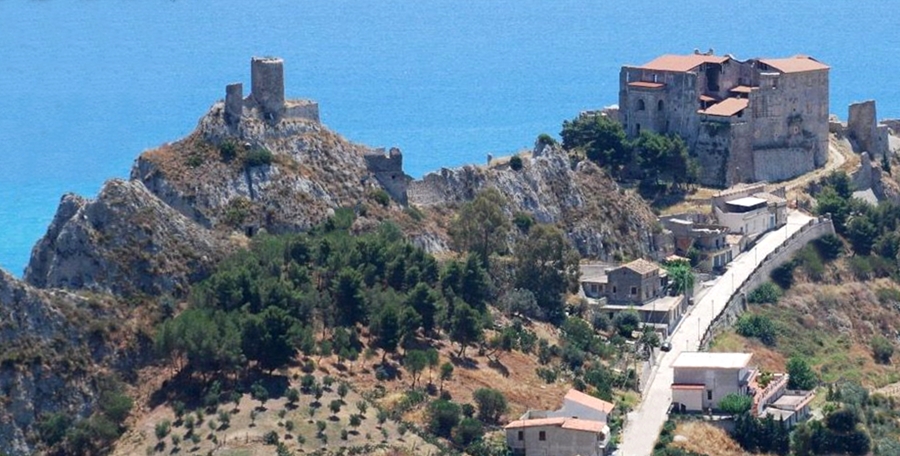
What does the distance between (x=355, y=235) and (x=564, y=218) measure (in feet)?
38.6

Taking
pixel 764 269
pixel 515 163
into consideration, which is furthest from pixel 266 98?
pixel 764 269

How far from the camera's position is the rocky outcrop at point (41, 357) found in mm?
61406

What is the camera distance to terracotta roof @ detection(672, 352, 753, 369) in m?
69.6

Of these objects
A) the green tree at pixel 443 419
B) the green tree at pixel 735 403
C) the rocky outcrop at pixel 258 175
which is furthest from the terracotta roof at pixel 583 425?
the rocky outcrop at pixel 258 175

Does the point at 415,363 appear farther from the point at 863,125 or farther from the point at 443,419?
the point at 863,125

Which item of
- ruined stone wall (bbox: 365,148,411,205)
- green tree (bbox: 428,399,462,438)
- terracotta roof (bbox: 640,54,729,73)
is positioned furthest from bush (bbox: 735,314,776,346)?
green tree (bbox: 428,399,462,438)

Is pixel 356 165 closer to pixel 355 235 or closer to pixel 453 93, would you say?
pixel 355 235

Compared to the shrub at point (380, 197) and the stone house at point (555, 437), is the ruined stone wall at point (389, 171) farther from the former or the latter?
the stone house at point (555, 437)

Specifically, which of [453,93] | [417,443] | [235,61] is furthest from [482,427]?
[235,61]

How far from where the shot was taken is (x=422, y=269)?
239 ft

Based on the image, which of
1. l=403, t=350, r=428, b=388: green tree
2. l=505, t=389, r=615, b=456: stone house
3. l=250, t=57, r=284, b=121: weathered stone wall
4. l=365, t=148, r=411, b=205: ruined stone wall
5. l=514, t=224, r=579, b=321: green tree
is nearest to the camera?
l=505, t=389, r=615, b=456: stone house

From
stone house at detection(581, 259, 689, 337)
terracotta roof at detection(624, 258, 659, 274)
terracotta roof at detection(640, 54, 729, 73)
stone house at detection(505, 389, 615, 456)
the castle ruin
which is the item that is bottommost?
stone house at detection(505, 389, 615, 456)

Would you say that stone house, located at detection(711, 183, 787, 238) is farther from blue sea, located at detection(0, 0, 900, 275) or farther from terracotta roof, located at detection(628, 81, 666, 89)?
blue sea, located at detection(0, 0, 900, 275)

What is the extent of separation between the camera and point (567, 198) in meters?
85.3
